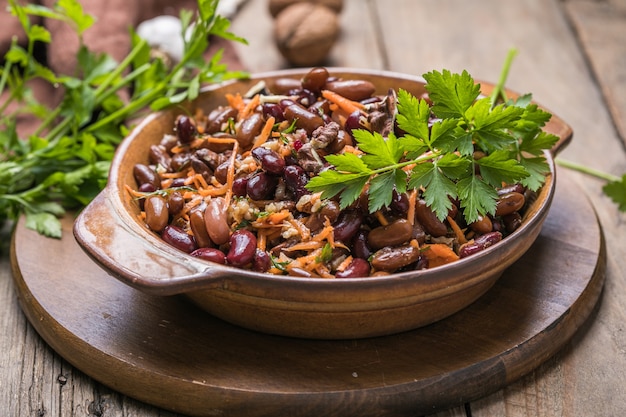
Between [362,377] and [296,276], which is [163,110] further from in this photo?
[362,377]

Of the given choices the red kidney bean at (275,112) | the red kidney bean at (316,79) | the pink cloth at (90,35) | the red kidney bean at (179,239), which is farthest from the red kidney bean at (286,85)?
the pink cloth at (90,35)

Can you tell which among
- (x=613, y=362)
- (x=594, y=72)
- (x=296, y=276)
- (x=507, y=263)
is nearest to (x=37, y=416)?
(x=296, y=276)

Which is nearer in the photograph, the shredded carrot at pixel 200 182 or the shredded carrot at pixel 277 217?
the shredded carrot at pixel 277 217

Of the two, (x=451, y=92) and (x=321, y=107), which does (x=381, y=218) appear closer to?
(x=451, y=92)

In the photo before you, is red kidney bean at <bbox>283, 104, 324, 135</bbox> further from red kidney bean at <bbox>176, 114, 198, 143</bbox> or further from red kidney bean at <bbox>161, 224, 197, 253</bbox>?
red kidney bean at <bbox>161, 224, 197, 253</bbox>

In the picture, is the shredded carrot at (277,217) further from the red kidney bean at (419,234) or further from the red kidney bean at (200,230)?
the red kidney bean at (419,234)

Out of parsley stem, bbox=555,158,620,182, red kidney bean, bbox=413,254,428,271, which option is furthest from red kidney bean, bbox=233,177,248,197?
parsley stem, bbox=555,158,620,182

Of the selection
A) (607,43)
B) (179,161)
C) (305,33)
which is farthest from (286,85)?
(607,43)
